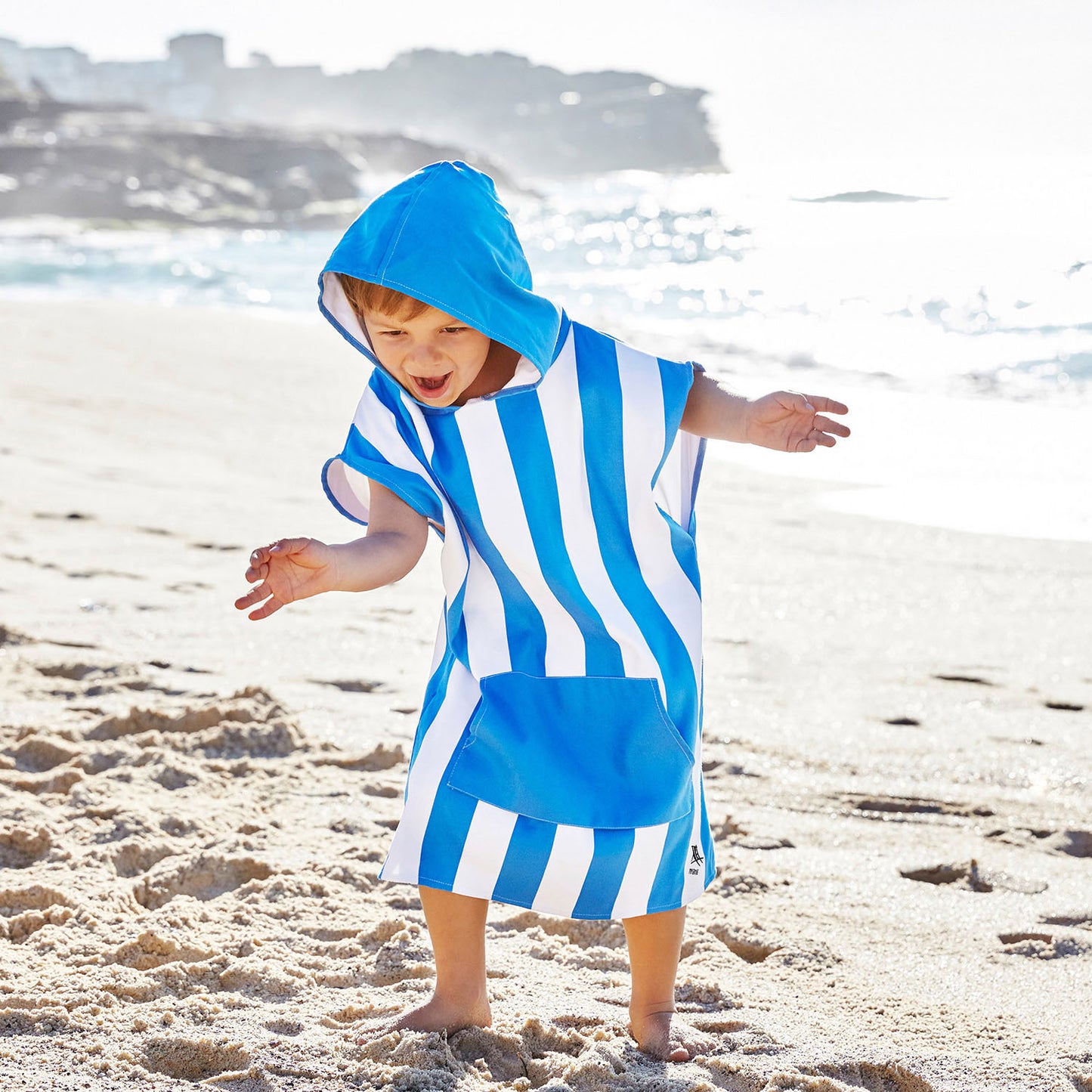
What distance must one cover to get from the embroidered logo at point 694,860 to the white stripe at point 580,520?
0.25 metres

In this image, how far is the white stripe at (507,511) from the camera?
4.70ft

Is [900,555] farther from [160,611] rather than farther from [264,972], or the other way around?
[264,972]

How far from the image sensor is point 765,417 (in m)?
1.52

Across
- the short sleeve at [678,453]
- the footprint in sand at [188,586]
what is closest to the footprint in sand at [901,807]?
the short sleeve at [678,453]

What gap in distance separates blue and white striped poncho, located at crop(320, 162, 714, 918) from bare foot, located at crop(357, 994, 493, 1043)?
21 centimetres

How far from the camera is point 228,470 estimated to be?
499 centimetres

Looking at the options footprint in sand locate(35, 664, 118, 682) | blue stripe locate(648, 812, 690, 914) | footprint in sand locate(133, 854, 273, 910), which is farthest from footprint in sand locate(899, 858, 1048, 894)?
footprint in sand locate(35, 664, 118, 682)

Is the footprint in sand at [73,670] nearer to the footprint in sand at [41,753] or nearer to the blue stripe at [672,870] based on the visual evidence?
the footprint in sand at [41,753]

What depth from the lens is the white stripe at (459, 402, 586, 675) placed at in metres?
1.43

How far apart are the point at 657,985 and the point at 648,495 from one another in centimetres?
65

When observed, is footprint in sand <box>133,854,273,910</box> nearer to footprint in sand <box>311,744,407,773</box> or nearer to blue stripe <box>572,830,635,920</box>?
footprint in sand <box>311,744,407,773</box>

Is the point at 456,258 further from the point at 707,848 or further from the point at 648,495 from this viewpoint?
the point at 707,848

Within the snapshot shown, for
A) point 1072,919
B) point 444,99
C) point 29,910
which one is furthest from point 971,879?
point 444,99

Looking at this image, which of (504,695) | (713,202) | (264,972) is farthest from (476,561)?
(713,202)
